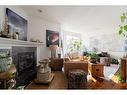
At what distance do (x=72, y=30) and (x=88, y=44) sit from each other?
2.01 metres

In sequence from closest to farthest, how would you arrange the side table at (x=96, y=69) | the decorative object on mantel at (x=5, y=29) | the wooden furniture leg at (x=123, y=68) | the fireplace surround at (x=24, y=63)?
the decorative object on mantel at (x=5, y=29) → the fireplace surround at (x=24, y=63) → the wooden furniture leg at (x=123, y=68) → the side table at (x=96, y=69)

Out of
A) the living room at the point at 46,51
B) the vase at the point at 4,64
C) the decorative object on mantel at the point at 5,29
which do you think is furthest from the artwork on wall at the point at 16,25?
the vase at the point at 4,64

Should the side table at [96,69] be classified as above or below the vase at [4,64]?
below

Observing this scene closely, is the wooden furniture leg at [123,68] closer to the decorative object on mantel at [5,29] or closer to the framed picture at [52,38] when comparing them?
the framed picture at [52,38]

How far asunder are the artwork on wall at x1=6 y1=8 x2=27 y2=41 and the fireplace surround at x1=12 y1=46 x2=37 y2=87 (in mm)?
291

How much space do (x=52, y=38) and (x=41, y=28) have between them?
71 cm

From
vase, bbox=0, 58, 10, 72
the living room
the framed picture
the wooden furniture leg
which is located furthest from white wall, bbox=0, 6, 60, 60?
the wooden furniture leg

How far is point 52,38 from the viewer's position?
5199 mm

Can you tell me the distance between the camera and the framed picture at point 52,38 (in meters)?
4.93

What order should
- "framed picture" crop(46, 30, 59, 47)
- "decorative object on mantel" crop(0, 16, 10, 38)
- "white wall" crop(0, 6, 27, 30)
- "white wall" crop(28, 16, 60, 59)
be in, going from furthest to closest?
1. "framed picture" crop(46, 30, 59, 47)
2. "white wall" crop(28, 16, 60, 59)
3. "white wall" crop(0, 6, 27, 30)
4. "decorative object on mantel" crop(0, 16, 10, 38)

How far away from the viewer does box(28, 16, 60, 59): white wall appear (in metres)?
4.38

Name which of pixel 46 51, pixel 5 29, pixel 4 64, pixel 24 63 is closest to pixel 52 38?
pixel 46 51

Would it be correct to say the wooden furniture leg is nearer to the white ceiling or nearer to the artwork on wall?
the white ceiling

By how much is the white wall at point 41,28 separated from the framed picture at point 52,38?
4.6 inches
